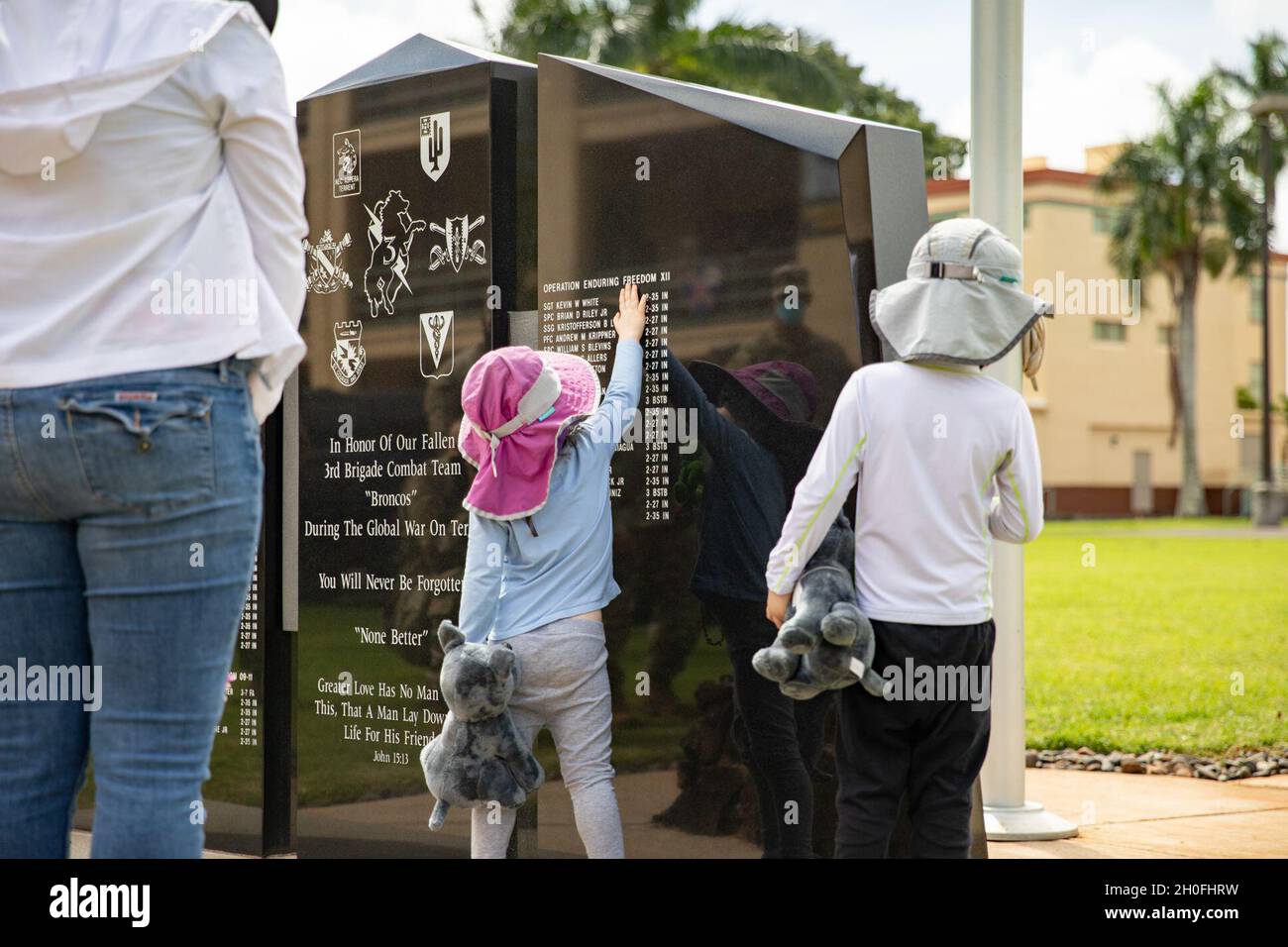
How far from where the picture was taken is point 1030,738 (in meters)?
8.15

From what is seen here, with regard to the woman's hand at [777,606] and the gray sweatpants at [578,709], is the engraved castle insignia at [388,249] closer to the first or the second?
the gray sweatpants at [578,709]

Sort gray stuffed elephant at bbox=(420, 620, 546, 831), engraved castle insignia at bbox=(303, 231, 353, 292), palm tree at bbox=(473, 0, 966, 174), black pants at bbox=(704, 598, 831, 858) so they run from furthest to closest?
1. palm tree at bbox=(473, 0, 966, 174)
2. engraved castle insignia at bbox=(303, 231, 353, 292)
3. black pants at bbox=(704, 598, 831, 858)
4. gray stuffed elephant at bbox=(420, 620, 546, 831)

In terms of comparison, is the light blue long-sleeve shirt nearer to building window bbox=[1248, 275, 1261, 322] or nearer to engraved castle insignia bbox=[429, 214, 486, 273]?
engraved castle insignia bbox=[429, 214, 486, 273]

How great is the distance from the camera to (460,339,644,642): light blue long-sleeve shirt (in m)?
4.24

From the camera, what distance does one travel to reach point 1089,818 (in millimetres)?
5887

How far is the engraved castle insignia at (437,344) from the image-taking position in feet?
17.2

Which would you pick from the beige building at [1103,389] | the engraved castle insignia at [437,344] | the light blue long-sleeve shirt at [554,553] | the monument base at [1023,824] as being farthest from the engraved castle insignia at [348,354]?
the beige building at [1103,389]

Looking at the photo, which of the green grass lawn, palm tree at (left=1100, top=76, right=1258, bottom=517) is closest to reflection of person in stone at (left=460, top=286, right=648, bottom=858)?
the green grass lawn

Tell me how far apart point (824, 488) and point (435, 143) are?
240 cm

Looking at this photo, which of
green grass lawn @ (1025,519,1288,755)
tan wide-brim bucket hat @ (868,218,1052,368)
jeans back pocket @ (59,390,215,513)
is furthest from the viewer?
green grass lawn @ (1025,519,1288,755)

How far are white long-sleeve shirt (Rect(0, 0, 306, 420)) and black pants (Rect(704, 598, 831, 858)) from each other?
2.54 m

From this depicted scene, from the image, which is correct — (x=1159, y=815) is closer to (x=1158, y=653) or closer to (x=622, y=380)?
(x=622, y=380)

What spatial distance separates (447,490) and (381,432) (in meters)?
0.42
